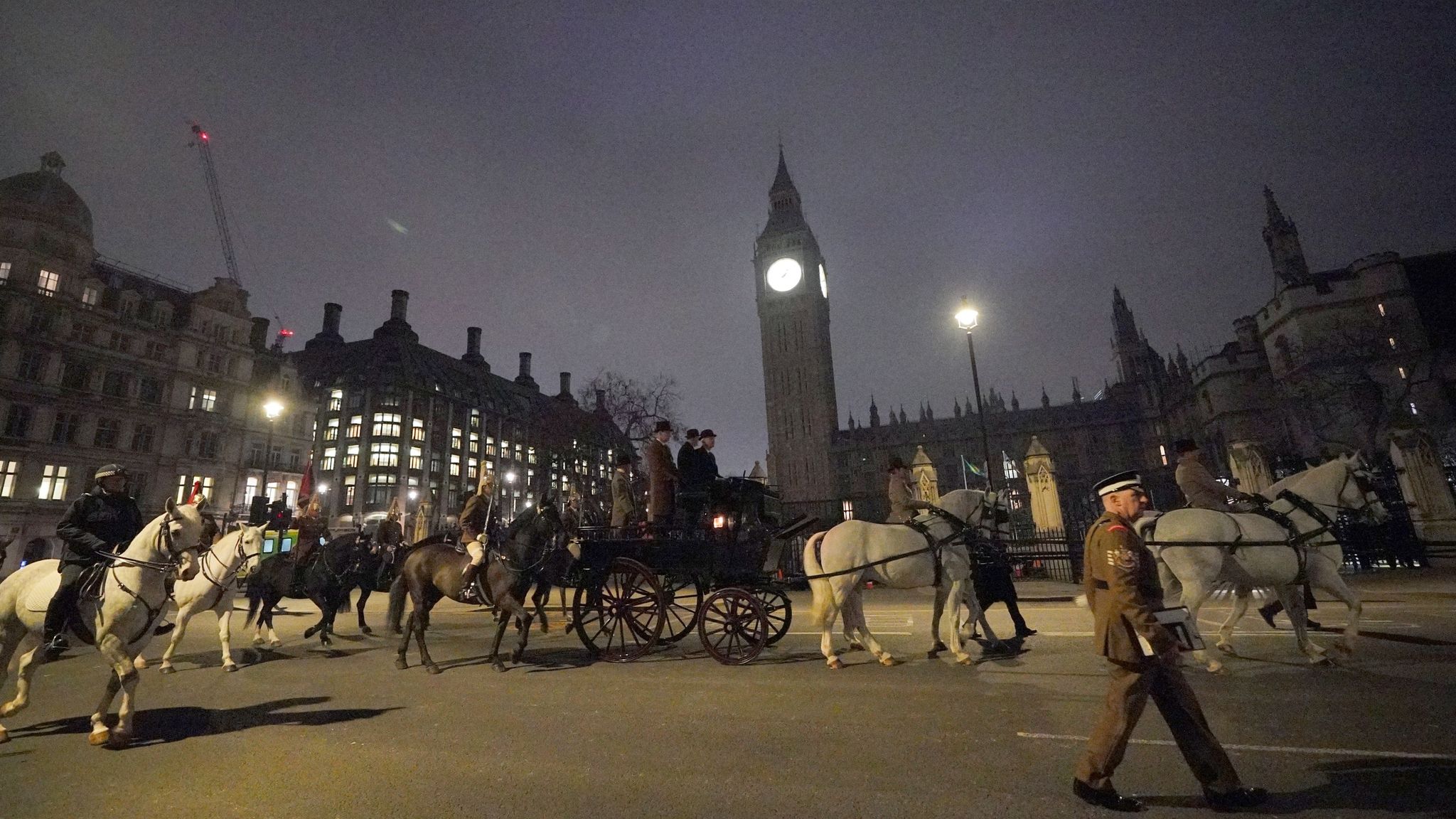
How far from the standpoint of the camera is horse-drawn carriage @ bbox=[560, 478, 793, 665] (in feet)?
24.7

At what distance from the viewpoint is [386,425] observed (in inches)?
2200

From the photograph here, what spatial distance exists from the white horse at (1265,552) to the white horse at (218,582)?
1231cm

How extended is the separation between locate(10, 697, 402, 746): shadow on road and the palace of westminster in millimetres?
6644

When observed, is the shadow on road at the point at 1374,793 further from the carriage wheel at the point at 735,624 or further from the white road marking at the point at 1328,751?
the carriage wheel at the point at 735,624

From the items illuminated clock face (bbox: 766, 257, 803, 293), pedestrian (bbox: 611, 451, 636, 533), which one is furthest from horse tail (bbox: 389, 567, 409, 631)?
illuminated clock face (bbox: 766, 257, 803, 293)

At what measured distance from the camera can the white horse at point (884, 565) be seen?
283 inches

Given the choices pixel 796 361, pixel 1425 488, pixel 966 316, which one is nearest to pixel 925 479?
pixel 966 316

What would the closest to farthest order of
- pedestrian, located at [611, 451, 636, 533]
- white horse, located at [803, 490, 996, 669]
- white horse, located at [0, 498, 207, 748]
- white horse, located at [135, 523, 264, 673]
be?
white horse, located at [0, 498, 207, 748]
white horse, located at [803, 490, 996, 669]
white horse, located at [135, 523, 264, 673]
pedestrian, located at [611, 451, 636, 533]

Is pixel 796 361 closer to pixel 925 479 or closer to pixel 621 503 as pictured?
pixel 925 479

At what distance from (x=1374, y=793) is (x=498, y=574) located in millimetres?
8222

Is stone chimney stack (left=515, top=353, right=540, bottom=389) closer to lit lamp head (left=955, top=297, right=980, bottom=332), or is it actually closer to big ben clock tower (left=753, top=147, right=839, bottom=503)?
big ben clock tower (left=753, top=147, right=839, bottom=503)

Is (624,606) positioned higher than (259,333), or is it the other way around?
(259,333)

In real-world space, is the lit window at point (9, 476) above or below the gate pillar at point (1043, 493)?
above

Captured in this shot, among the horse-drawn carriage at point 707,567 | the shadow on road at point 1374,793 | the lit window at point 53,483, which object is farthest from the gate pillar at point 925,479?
the lit window at point 53,483
